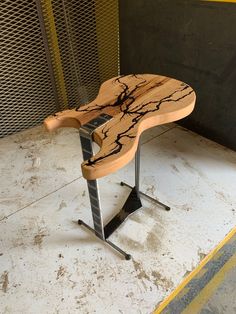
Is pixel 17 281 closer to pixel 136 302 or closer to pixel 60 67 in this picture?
pixel 136 302

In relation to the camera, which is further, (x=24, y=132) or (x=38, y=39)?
(x=24, y=132)

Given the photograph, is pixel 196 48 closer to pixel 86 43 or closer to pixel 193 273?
pixel 86 43

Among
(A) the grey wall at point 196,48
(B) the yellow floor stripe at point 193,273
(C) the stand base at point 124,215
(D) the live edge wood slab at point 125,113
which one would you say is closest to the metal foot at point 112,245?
(C) the stand base at point 124,215

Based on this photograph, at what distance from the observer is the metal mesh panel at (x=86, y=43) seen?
2068 millimetres

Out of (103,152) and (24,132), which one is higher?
(103,152)

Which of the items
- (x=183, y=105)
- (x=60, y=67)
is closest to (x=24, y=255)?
(x=183, y=105)

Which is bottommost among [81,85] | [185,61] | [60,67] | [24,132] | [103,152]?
[24,132]

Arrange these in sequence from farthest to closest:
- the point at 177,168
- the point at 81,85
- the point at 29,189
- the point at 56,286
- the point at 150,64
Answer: the point at 81,85 → the point at 150,64 → the point at 177,168 → the point at 29,189 → the point at 56,286

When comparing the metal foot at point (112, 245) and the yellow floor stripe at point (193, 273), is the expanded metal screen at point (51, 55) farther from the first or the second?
the yellow floor stripe at point (193, 273)

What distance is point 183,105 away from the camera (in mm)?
984

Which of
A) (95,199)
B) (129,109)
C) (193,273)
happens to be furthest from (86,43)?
(193,273)

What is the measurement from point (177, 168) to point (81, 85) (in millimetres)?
1232

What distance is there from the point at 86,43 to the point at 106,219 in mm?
1602

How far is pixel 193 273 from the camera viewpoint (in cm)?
114
